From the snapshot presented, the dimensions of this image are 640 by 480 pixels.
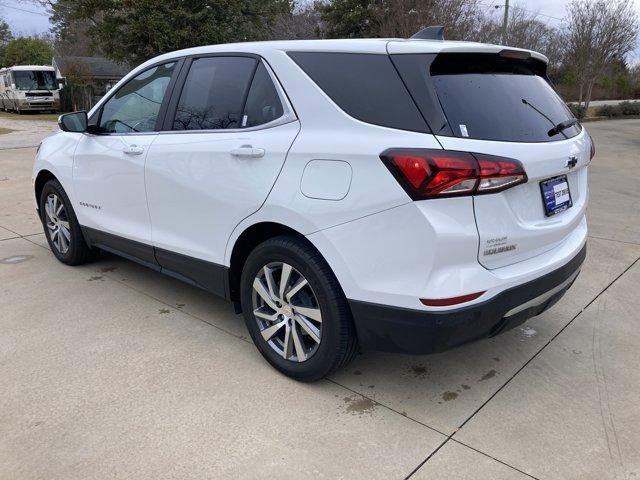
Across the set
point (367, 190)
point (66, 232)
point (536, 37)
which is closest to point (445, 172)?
point (367, 190)

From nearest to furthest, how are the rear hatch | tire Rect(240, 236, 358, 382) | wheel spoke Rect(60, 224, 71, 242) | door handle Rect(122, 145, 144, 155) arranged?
the rear hatch → tire Rect(240, 236, 358, 382) → door handle Rect(122, 145, 144, 155) → wheel spoke Rect(60, 224, 71, 242)

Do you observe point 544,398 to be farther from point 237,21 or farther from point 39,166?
point 237,21

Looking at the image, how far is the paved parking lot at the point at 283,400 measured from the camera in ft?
7.95

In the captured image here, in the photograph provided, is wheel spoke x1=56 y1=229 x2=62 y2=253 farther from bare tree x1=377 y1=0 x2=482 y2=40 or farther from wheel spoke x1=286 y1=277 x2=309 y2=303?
bare tree x1=377 y1=0 x2=482 y2=40

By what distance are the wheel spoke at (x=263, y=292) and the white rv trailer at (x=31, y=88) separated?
35945 mm

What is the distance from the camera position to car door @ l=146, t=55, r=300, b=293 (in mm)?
2947

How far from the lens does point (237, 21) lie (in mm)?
23750

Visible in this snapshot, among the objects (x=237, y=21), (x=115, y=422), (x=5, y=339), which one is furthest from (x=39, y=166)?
(x=237, y=21)

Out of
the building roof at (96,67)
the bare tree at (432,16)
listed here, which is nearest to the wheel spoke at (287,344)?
the bare tree at (432,16)

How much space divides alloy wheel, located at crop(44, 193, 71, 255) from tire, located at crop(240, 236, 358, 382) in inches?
96.8

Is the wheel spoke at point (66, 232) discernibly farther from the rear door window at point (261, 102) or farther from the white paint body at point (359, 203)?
the rear door window at point (261, 102)

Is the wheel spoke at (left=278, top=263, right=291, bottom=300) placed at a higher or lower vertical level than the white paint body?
lower

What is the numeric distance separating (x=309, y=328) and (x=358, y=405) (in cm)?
47

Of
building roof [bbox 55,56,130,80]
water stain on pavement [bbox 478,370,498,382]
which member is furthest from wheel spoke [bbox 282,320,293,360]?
building roof [bbox 55,56,130,80]
